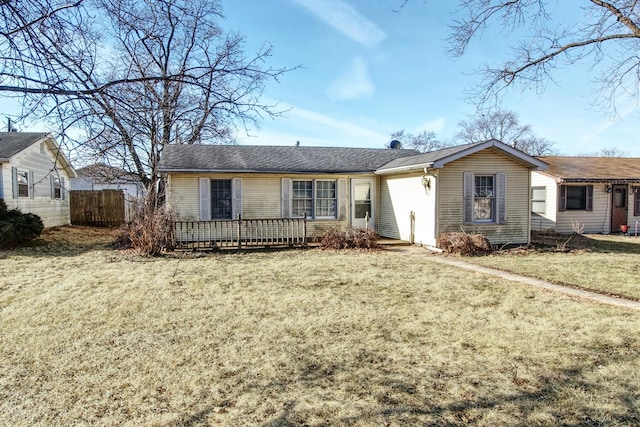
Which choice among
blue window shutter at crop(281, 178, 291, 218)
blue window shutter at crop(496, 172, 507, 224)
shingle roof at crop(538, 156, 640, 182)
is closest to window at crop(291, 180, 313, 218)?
blue window shutter at crop(281, 178, 291, 218)

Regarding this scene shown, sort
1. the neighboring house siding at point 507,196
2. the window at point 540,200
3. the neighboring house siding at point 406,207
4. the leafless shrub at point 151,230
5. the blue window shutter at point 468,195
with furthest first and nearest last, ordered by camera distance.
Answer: the window at point 540,200
the neighboring house siding at point 406,207
the blue window shutter at point 468,195
the neighboring house siding at point 507,196
the leafless shrub at point 151,230

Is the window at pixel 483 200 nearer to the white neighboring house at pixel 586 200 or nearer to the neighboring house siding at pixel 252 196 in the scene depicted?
the neighboring house siding at pixel 252 196

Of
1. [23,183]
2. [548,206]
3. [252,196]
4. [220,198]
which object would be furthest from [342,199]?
[23,183]

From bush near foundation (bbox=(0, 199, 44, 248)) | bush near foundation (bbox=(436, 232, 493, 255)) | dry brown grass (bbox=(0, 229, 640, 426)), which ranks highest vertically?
bush near foundation (bbox=(0, 199, 44, 248))

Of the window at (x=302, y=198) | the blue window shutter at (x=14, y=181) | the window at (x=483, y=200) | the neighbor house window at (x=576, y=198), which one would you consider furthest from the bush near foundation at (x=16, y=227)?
the neighbor house window at (x=576, y=198)

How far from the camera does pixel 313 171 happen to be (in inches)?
551

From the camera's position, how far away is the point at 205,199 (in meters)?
13.3

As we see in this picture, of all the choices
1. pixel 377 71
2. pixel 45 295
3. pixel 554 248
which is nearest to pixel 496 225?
pixel 554 248

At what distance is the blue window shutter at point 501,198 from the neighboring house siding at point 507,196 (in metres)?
0.11

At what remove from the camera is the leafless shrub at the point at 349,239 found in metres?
12.5

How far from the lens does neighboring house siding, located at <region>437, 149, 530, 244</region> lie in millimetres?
12211

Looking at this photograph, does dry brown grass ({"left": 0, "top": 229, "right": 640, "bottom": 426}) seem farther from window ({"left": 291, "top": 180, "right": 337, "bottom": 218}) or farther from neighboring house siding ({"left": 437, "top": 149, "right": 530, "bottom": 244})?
window ({"left": 291, "top": 180, "right": 337, "bottom": 218})

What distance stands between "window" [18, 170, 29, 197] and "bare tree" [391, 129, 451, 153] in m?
38.1

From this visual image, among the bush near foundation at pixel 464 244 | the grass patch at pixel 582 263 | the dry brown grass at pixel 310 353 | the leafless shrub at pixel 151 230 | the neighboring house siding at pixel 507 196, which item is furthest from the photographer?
the neighboring house siding at pixel 507 196
